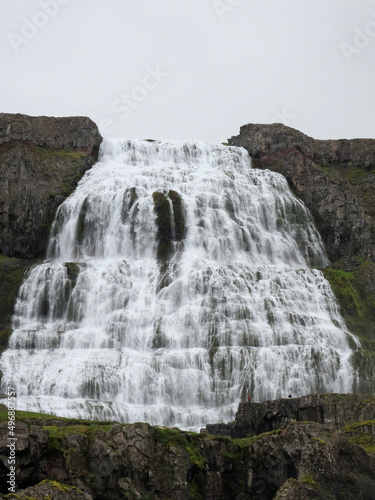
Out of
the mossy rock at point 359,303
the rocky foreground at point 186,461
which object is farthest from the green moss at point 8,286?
the mossy rock at point 359,303

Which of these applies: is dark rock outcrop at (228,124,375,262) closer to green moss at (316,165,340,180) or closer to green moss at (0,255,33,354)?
green moss at (316,165,340,180)

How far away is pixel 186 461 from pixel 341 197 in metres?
46.6

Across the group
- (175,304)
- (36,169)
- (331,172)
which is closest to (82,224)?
(36,169)

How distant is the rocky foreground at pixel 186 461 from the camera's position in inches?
955

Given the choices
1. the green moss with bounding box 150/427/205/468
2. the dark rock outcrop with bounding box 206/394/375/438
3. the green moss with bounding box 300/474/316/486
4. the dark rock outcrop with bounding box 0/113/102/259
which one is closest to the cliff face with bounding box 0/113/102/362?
the dark rock outcrop with bounding box 0/113/102/259

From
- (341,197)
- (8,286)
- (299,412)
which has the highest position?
(341,197)

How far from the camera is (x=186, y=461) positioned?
27234 millimetres

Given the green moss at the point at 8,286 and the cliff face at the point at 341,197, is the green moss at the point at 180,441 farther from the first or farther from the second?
the green moss at the point at 8,286

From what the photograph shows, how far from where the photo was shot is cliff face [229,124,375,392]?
53844mm

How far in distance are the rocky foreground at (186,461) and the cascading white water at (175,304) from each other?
1276cm

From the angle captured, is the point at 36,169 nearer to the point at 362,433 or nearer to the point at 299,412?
the point at 299,412

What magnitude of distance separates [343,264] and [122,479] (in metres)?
39.6

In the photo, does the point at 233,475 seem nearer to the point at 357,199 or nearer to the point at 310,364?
the point at 310,364

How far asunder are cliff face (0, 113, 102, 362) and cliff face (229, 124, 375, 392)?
19313 mm
